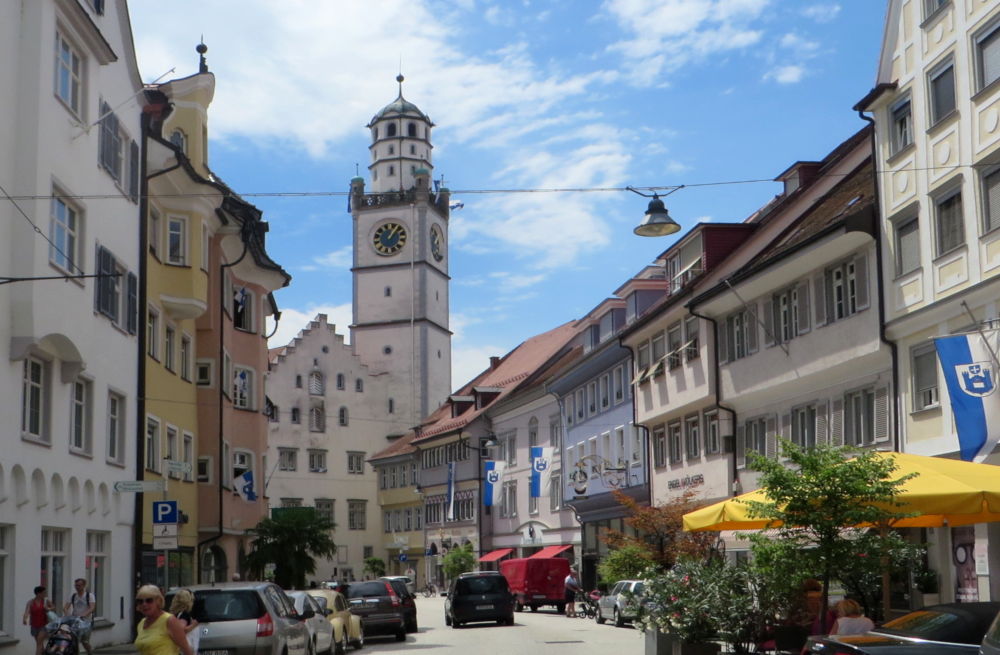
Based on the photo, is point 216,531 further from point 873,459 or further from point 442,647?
point 873,459

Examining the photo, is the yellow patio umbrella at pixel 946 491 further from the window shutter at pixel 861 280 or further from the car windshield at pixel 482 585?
the car windshield at pixel 482 585

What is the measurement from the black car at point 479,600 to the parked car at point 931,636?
2772cm

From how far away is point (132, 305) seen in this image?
1271 inches

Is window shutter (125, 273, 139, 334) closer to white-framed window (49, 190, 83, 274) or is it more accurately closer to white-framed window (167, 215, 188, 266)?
white-framed window (167, 215, 188, 266)

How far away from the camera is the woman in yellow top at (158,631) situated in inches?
443

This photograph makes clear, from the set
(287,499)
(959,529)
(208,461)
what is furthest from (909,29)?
(287,499)

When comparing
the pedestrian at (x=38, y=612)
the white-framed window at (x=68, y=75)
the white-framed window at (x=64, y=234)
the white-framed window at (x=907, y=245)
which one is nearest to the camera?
the pedestrian at (x=38, y=612)

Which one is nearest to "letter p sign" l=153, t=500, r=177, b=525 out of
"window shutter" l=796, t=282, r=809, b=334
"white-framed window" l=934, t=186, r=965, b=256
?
"white-framed window" l=934, t=186, r=965, b=256

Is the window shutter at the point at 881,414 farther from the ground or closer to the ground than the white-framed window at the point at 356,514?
farther from the ground

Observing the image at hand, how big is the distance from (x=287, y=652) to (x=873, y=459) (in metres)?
8.43

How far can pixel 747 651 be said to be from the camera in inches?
798

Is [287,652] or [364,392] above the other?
[364,392]

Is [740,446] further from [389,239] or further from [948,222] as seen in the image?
[389,239]

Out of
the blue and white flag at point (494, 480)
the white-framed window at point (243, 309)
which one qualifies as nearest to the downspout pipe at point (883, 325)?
the white-framed window at point (243, 309)
